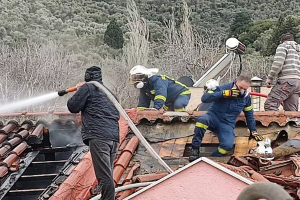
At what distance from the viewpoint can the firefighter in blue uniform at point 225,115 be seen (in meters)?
7.47

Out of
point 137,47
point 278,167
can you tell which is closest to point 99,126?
point 278,167

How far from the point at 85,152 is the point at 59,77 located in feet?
71.3

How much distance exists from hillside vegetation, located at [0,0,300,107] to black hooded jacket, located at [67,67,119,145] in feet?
64.4

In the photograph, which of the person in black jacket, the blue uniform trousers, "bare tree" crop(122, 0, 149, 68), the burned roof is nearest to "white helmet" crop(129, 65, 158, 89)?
the burned roof

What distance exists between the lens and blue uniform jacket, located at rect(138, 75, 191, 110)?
30.3 ft

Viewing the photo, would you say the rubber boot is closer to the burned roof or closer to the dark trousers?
the burned roof

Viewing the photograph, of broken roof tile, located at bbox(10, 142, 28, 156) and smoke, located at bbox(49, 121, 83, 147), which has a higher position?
broken roof tile, located at bbox(10, 142, 28, 156)

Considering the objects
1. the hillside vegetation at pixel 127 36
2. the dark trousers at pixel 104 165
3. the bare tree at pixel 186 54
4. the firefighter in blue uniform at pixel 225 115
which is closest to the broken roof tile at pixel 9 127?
the firefighter in blue uniform at pixel 225 115

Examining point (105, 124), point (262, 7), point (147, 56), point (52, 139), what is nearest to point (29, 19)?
point (147, 56)

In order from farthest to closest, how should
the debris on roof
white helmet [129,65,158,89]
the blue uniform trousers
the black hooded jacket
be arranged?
white helmet [129,65,158,89]
the blue uniform trousers
the black hooded jacket
the debris on roof

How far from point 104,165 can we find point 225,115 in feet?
9.25

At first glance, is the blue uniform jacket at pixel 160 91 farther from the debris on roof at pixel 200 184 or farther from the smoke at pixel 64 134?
the debris on roof at pixel 200 184

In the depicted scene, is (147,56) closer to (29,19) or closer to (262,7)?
(29,19)

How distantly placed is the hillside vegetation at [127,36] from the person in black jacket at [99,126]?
64.4 feet
